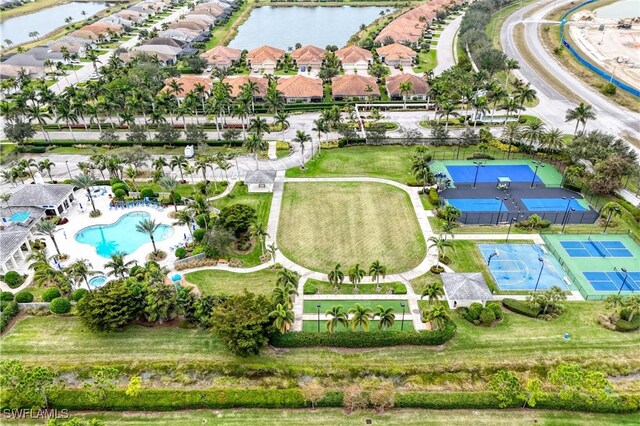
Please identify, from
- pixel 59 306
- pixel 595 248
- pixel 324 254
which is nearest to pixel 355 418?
pixel 324 254

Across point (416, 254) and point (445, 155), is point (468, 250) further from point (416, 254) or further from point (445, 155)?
point (445, 155)

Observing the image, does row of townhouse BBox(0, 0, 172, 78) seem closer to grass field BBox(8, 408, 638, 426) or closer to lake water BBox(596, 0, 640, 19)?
grass field BBox(8, 408, 638, 426)

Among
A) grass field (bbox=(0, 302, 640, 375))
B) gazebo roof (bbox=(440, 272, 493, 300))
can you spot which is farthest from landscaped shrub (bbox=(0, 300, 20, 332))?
gazebo roof (bbox=(440, 272, 493, 300))

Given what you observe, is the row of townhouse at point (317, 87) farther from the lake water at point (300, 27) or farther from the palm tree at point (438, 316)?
the palm tree at point (438, 316)

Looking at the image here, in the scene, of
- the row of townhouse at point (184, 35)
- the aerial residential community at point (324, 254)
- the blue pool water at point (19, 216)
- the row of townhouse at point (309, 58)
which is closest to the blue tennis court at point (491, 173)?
the aerial residential community at point (324, 254)

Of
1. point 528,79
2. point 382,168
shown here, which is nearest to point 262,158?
point 382,168

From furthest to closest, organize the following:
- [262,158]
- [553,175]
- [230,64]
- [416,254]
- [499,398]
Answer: [230,64] → [262,158] → [553,175] → [416,254] → [499,398]

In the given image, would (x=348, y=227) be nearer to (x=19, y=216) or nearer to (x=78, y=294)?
(x=78, y=294)
